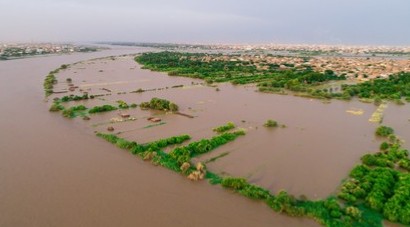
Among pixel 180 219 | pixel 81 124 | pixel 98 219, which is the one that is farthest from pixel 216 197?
pixel 81 124

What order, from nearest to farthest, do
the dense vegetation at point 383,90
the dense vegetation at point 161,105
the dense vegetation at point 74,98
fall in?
the dense vegetation at point 161,105 < the dense vegetation at point 74,98 < the dense vegetation at point 383,90

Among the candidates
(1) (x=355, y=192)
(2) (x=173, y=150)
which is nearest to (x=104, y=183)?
(2) (x=173, y=150)

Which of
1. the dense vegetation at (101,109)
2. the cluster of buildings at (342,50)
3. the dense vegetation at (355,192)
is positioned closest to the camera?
the dense vegetation at (355,192)

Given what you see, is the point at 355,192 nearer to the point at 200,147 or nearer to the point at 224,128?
the point at 200,147

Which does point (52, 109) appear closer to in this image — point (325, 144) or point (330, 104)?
point (325, 144)

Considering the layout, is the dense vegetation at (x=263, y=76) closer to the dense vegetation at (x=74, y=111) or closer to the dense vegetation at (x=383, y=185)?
the dense vegetation at (x=383, y=185)

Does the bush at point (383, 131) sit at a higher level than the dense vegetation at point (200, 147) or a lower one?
higher

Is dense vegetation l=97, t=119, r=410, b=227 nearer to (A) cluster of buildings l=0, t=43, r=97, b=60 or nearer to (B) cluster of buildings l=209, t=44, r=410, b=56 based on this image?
(A) cluster of buildings l=0, t=43, r=97, b=60

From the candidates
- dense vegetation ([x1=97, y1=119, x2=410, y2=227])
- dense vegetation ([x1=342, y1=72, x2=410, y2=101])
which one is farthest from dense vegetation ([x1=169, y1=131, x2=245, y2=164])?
dense vegetation ([x1=342, y1=72, x2=410, y2=101])

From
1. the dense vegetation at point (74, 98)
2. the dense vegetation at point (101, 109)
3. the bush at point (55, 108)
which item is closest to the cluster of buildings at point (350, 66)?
the dense vegetation at point (74, 98)
